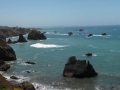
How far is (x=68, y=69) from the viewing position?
170 ft

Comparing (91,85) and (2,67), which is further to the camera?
(2,67)

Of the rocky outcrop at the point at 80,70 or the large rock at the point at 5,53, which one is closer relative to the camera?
the rocky outcrop at the point at 80,70

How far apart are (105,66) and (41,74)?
703 inches

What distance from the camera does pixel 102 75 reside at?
51188mm

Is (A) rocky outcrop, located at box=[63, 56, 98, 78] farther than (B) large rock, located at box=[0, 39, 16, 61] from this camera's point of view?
No

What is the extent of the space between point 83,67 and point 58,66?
11.5m

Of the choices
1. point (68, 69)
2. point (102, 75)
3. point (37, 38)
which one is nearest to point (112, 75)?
point (102, 75)

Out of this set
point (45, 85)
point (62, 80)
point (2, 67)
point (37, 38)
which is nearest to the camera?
point (45, 85)

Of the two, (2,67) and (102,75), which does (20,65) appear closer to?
(2,67)

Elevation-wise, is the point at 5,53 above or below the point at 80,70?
above

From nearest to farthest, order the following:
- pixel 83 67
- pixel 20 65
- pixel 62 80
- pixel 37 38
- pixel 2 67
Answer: pixel 62 80, pixel 83 67, pixel 2 67, pixel 20 65, pixel 37 38

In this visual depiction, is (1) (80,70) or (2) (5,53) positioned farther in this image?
(2) (5,53)

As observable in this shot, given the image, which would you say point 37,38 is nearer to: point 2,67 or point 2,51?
point 2,51

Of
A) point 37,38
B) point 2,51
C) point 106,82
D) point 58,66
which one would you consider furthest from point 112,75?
point 37,38
